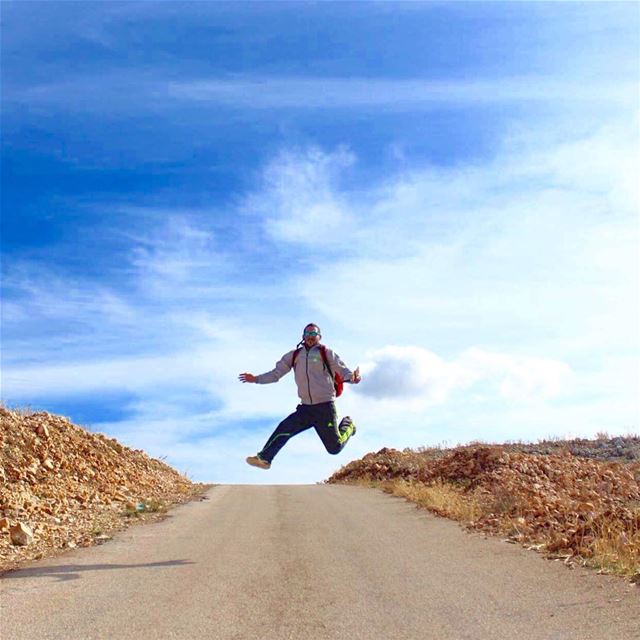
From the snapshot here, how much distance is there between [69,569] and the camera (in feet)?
25.6

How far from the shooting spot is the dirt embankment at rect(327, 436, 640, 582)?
859 centimetres

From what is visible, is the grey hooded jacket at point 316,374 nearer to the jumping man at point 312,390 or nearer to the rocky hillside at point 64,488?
the jumping man at point 312,390

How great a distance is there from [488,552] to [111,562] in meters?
4.44

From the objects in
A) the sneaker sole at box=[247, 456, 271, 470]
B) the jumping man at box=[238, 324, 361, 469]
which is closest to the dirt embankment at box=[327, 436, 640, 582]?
the jumping man at box=[238, 324, 361, 469]

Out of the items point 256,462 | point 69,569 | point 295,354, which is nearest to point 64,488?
point 256,462

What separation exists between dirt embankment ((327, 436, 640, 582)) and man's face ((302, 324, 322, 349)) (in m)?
3.67

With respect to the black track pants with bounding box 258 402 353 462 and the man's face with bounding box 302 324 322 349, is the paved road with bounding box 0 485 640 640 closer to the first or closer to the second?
the black track pants with bounding box 258 402 353 462

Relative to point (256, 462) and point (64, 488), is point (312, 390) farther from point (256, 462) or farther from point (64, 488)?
point (64, 488)

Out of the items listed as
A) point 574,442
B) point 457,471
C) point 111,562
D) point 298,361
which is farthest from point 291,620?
point 574,442

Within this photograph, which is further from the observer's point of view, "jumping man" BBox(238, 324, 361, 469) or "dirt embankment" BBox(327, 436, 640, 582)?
"jumping man" BBox(238, 324, 361, 469)

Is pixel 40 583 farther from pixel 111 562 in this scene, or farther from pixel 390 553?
pixel 390 553

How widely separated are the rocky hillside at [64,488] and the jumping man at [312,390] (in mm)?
2971

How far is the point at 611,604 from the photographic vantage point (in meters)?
6.23

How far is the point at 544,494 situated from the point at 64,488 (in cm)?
884
